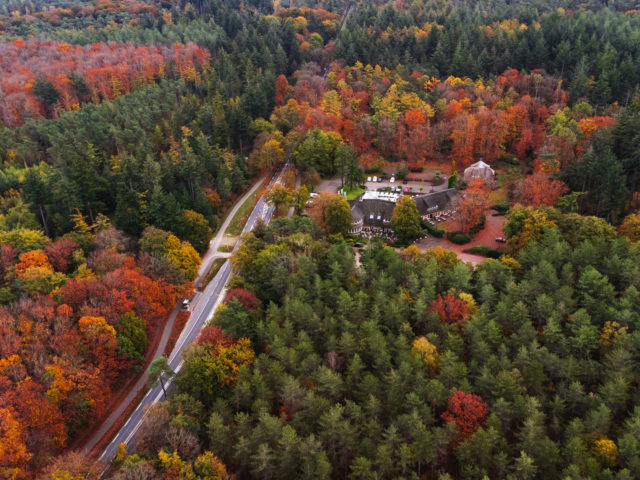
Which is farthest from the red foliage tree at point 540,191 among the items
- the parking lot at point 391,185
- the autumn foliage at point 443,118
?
the parking lot at point 391,185

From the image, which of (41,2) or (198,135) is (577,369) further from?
(41,2)

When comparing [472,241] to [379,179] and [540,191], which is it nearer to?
[540,191]

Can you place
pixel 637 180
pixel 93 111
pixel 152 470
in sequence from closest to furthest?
pixel 152 470, pixel 637 180, pixel 93 111

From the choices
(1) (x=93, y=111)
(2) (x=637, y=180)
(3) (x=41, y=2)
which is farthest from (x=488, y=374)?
(3) (x=41, y=2)

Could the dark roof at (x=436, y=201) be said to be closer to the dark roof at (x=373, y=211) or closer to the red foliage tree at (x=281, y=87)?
the dark roof at (x=373, y=211)

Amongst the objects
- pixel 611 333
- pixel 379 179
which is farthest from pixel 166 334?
pixel 379 179

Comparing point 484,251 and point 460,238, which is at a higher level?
point 460,238
